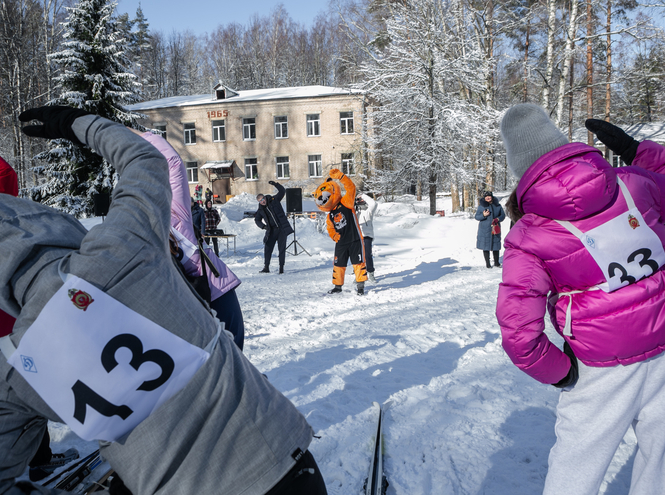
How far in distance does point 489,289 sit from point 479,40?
1605 cm

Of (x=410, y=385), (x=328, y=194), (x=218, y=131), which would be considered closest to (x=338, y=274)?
(x=328, y=194)

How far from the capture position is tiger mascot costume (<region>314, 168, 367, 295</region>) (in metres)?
7.28

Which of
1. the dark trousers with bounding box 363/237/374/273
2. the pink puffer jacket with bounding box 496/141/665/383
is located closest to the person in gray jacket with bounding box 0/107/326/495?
the pink puffer jacket with bounding box 496/141/665/383

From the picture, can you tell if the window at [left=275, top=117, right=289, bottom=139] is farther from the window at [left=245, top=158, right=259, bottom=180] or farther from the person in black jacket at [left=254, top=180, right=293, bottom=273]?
the person in black jacket at [left=254, top=180, right=293, bottom=273]

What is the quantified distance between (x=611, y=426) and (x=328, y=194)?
5956mm

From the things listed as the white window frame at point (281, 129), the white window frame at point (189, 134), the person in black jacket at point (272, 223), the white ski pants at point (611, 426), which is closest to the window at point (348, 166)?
the white window frame at point (281, 129)

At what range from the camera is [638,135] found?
3020cm

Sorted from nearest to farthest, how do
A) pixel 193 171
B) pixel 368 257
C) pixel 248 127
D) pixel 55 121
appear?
pixel 55 121
pixel 368 257
pixel 248 127
pixel 193 171

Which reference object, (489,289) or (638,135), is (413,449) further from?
(638,135)

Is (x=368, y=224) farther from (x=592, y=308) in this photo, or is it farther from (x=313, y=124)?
(x=313, y=124)

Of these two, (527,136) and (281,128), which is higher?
(281,128)

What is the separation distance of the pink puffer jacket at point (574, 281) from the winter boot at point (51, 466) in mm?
2751

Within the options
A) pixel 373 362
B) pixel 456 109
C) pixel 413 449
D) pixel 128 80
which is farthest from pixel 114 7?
pixel 413 449

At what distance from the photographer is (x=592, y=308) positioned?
1577mm
